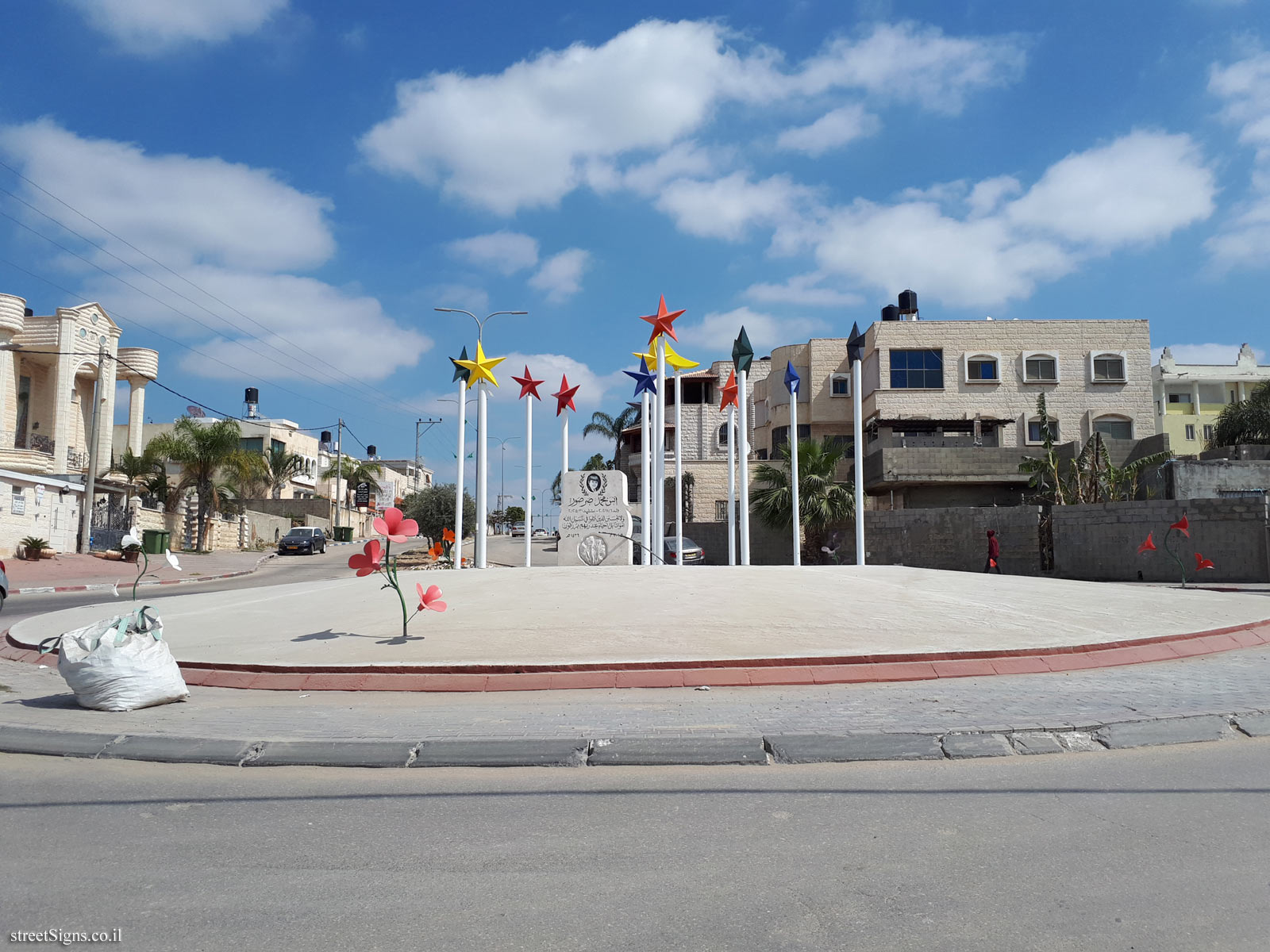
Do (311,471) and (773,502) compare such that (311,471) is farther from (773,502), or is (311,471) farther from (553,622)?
(553,622)

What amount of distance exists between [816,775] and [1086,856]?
1840mm

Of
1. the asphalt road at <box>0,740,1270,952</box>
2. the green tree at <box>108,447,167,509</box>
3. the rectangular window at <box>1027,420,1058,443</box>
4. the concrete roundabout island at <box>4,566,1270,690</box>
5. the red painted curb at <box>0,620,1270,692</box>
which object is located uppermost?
the rectangular window at <box>1027,420,1058,443</box>

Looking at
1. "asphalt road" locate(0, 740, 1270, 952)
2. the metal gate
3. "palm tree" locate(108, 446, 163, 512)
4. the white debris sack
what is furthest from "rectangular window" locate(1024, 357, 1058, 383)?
the white debris sack

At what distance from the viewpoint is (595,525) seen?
19828 millimetres

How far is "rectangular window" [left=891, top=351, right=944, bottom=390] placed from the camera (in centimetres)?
4262

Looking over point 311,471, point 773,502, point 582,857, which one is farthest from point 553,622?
point 311,471

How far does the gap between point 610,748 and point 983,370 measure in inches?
1623

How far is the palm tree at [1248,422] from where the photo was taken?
45594 mm

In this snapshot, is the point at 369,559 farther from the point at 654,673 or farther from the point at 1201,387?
the point at 1201,387

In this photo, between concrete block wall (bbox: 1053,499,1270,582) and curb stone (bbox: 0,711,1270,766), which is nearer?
curb stone (bbox: 0,711,1270,766)

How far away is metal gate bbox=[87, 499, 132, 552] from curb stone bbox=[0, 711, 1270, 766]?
34.1 m

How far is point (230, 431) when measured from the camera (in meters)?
42.6

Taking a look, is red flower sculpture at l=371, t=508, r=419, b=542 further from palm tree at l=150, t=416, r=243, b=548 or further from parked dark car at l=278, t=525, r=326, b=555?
parked dark car at l=278, t=525, r=326, b=555

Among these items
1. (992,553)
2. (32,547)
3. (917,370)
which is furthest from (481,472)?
(917,370)
